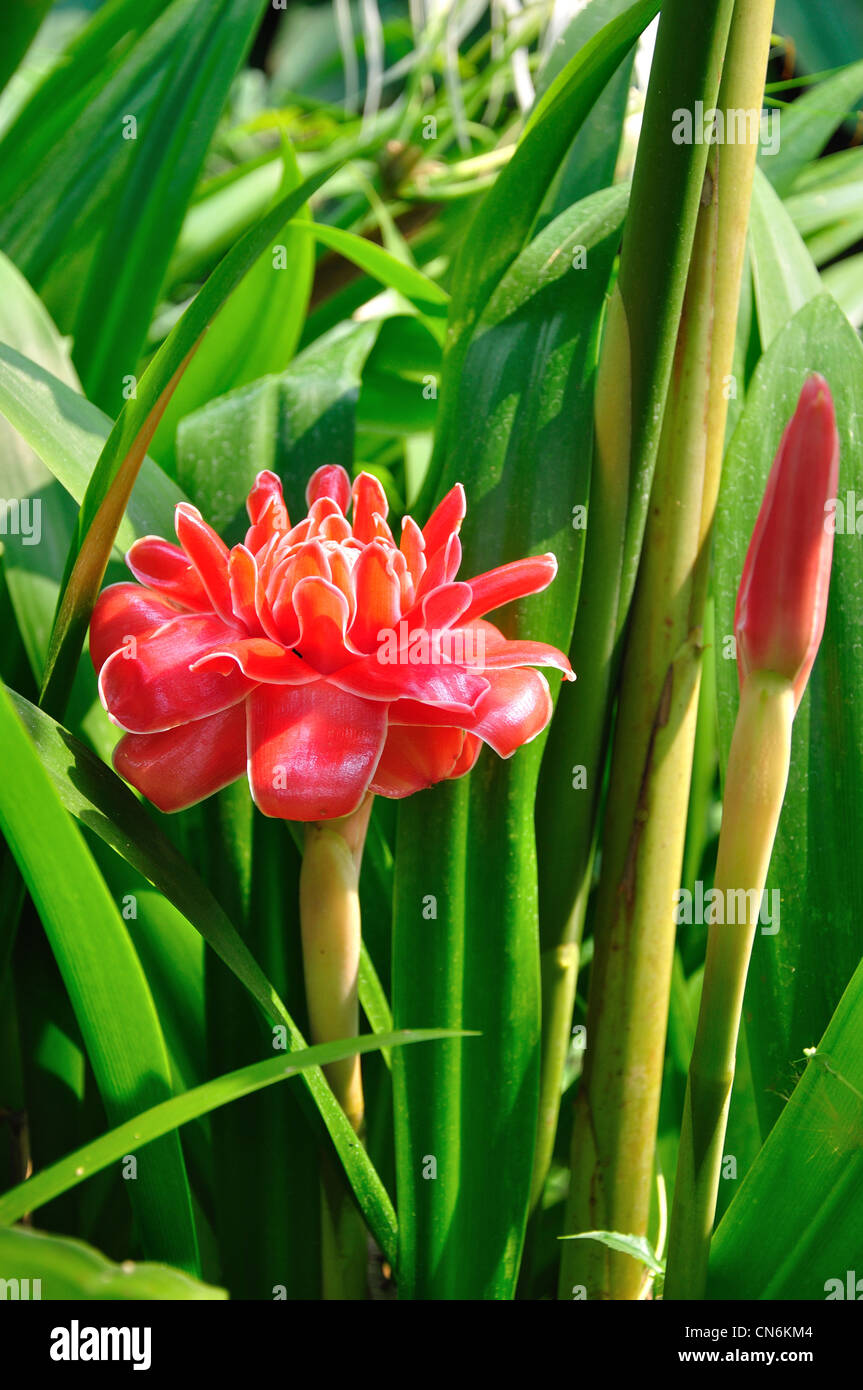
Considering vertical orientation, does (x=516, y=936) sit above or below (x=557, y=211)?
below

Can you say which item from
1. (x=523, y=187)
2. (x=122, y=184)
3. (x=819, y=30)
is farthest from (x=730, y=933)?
(x=819, y=30)

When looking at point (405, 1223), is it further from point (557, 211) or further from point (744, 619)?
point (557, 211)

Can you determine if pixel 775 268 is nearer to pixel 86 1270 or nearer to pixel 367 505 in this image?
pixel 367 505

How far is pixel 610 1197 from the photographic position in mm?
385

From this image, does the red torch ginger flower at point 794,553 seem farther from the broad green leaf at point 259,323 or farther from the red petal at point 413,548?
the broad green leaf at point 259,323

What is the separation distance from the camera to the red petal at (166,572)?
13.7 inches

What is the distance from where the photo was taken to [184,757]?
32cm

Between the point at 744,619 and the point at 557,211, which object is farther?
Result: the point at 557,211

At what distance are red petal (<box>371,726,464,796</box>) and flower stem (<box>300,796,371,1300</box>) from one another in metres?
0.02

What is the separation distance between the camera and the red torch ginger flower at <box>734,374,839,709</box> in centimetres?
28

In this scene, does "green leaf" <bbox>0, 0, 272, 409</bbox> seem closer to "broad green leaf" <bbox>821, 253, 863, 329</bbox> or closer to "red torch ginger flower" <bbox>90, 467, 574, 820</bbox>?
"red torch ginger flower" <bbox>90, 467, 574, 820</bbox>
